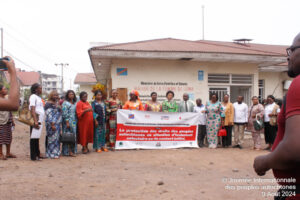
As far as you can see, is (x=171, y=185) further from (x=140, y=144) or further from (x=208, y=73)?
(x=208, y=73)

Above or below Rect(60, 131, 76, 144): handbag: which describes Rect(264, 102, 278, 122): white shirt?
above

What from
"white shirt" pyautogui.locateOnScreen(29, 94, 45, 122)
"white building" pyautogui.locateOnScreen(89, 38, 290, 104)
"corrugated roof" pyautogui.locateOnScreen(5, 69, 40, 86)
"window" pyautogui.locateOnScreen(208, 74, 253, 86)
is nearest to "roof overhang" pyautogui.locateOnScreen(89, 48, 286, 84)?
"white building" pyautogui.locateOnScreen(89, 38, 290, 104)

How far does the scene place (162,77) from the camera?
35.3 feet

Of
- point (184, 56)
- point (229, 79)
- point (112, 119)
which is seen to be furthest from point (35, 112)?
point (229, 79)

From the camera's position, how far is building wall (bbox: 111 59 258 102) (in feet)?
34.5

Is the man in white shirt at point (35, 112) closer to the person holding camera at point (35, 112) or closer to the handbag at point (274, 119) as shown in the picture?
the person holding camera at point (35, 112)

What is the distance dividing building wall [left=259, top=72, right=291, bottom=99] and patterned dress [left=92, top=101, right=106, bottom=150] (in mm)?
10739

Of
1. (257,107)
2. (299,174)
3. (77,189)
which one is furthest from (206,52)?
(299,174)

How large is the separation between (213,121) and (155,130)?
6.17 ft

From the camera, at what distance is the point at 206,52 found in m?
10.2

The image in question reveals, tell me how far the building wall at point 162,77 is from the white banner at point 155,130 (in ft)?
7.98

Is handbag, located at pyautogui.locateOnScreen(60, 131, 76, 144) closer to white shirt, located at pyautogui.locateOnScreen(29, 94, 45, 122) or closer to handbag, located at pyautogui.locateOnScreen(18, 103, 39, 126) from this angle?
white shirt, located at pyautogui.locateOnScreen(29, 94, 45, 122)

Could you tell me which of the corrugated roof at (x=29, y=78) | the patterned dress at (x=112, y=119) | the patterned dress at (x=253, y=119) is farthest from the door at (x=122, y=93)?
the corrugated roof at (x=29, y=78)

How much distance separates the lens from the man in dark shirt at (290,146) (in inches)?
47.3
